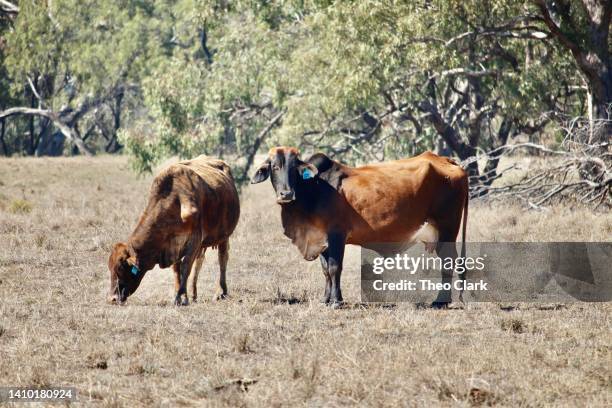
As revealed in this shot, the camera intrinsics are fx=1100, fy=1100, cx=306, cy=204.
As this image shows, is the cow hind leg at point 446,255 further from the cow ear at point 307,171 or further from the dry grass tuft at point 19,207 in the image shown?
the dry grass tuft at point 19,207

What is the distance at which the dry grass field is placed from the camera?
7.72 m

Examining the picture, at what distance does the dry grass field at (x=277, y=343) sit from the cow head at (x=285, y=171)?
1.24 m

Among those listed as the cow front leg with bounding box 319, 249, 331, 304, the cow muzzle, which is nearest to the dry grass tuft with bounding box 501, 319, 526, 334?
the cow front leg with bounding box 319, 249, 331, 304

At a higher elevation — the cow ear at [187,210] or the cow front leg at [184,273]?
the cow ear at [187,210]

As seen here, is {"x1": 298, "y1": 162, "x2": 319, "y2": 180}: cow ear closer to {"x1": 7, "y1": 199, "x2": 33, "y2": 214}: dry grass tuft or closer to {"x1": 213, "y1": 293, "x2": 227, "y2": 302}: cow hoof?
{"x1": 213, "y1": 293, "x2": 227, "y2": 302}: cow hoof

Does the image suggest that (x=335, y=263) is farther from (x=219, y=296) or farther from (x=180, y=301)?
(x=180, y=301)

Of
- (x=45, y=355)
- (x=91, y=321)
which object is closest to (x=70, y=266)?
(x=91, y=321)

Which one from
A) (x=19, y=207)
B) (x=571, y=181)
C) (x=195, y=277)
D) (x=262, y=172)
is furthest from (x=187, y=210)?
(x=19, y=207)

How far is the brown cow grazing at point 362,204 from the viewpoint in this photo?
38.7ft

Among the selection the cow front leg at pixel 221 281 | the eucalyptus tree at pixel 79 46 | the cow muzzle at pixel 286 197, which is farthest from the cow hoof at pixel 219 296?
the eucalyptus tree at pixel 79 46

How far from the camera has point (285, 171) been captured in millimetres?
11727

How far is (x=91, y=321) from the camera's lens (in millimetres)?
10438

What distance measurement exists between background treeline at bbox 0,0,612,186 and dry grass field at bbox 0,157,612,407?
5.62 meters

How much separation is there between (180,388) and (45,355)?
168cm
